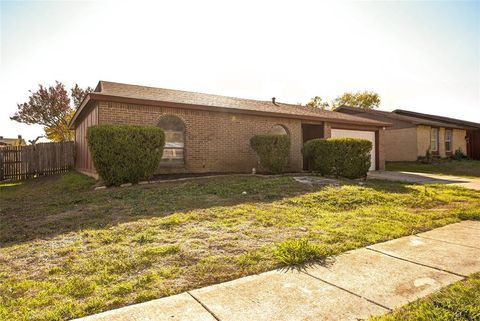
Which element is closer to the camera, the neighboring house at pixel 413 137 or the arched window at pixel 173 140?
the arched window at pixel 173 140

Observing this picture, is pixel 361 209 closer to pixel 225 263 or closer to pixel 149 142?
pixel 225 263

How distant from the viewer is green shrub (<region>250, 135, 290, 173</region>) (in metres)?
12.4

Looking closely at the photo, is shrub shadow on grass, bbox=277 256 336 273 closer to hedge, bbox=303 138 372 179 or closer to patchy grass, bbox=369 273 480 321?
patchy grass, bbox=369 273 480 321

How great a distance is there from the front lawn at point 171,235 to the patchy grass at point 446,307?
124cm

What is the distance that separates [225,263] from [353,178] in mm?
9604

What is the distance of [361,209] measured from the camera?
256 inches

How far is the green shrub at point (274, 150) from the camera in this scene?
1245 cm

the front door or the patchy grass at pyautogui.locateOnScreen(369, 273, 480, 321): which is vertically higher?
the front door

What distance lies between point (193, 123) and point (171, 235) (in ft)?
27.3

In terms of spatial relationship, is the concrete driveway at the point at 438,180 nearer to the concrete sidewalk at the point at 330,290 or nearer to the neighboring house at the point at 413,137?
the concrete sidewalk at the point at 330,290

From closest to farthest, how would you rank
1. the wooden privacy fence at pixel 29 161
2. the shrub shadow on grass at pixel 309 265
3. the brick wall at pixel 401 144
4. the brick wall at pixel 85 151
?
the shrub shadow on grass at pixel 309 265, the brick wall at pixel 85 151, the wooden privacy fence at pixel 29 161, the brick wall at pixel 401 144

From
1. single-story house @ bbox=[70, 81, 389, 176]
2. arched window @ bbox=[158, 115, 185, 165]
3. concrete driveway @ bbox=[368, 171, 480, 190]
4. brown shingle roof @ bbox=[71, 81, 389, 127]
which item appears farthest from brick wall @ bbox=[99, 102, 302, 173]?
concrete driveway @ bbox=[368, 171, 480, 190]

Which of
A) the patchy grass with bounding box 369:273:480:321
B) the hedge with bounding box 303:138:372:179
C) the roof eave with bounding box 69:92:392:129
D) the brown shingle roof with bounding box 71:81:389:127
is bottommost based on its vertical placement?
the patchy grass with bounding box 369:273:480:321

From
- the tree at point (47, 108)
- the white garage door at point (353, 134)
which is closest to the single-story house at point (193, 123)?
the white garage door at point (353, 134)
